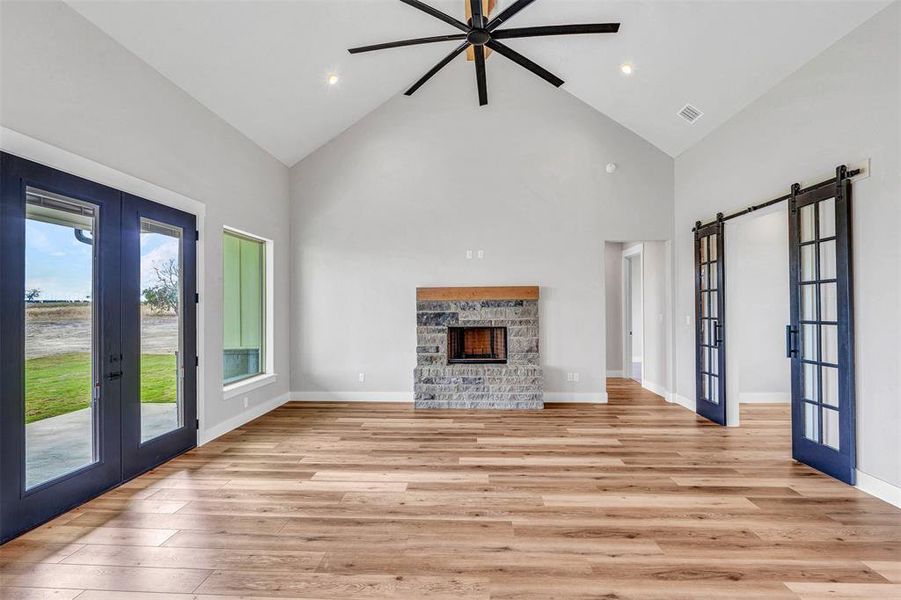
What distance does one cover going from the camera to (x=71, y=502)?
2959 mm

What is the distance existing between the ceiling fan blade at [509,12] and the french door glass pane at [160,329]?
324 centimetres

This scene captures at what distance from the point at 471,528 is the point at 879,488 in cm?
287

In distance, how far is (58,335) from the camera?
2.93 meters

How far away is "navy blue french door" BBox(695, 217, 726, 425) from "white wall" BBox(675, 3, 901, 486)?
1.13 m

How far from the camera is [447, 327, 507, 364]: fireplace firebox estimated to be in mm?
6129

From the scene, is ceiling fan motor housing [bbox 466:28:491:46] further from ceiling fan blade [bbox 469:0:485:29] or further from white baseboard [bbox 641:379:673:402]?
white baseboard [bbox 641:379:673:402]

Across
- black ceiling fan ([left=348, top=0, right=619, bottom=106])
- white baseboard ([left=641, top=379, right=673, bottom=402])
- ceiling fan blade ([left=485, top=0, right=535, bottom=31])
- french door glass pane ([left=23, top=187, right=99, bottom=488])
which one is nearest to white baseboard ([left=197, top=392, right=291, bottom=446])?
french door glass pane ([left=23, top=187, right=99, bottom=488])

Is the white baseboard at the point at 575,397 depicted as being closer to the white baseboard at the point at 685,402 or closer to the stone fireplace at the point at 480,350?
the stone fireplace at the point at 480,350

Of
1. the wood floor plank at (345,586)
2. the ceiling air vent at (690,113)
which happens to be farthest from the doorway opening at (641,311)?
the wood floor plank at (345,586)

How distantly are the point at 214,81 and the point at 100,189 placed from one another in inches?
62.5

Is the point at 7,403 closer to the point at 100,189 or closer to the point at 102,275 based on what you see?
the point at 102,275

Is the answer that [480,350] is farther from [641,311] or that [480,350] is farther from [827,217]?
[827,217]

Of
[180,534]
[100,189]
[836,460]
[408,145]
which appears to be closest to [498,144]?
[408,145]

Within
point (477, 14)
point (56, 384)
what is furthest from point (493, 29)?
point (56, 384)
